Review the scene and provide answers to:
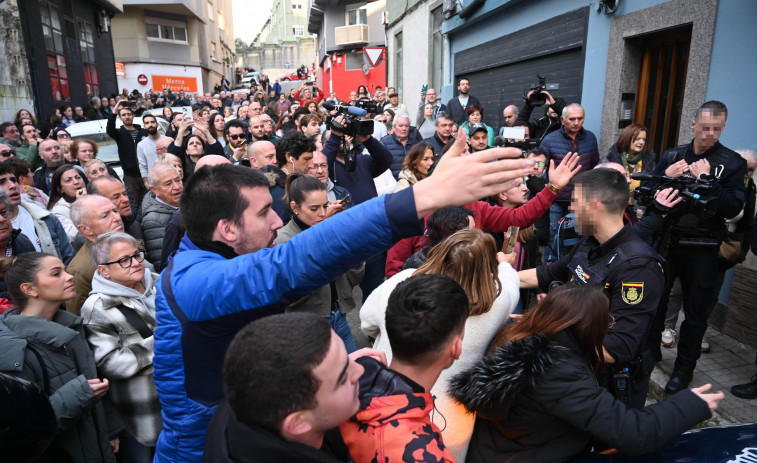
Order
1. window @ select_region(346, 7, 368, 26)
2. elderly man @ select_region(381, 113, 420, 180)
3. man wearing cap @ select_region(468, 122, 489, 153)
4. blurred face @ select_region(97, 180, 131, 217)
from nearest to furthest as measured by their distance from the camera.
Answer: blurred face @ select_region(97, 180, 131, 217) < man wearing cap @ select_region(468, 122, 489, 153) < elderly man @ select_region(381, 113, 420, 180) < window @ select_region(346, 7, 368, 26)

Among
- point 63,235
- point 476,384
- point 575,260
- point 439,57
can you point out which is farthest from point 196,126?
point 439,57

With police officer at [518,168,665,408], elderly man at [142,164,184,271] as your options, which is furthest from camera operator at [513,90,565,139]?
elderly man at [142,164,184,271]

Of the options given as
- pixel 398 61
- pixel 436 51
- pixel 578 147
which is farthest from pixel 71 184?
pixel 398 61

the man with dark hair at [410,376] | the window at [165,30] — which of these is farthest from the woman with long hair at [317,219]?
the window at [165,30]

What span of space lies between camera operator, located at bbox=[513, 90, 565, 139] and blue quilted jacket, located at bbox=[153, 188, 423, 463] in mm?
6056

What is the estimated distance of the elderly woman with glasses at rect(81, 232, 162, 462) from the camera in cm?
250

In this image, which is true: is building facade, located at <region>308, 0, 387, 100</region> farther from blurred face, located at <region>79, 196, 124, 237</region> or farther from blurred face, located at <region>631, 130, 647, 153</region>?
blurred face, located at <region>79, 196, 124, 237</region>

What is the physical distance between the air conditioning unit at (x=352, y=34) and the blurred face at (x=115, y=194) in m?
26.8

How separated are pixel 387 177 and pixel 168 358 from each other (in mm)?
4169

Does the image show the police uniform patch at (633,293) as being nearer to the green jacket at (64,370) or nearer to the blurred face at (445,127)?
the green jacket at (64,370)

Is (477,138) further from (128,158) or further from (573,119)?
(128,158)

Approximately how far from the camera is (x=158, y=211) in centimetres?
404

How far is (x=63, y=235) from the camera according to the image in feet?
13.2

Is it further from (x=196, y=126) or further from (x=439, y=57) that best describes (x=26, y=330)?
(x=439, y=57)
